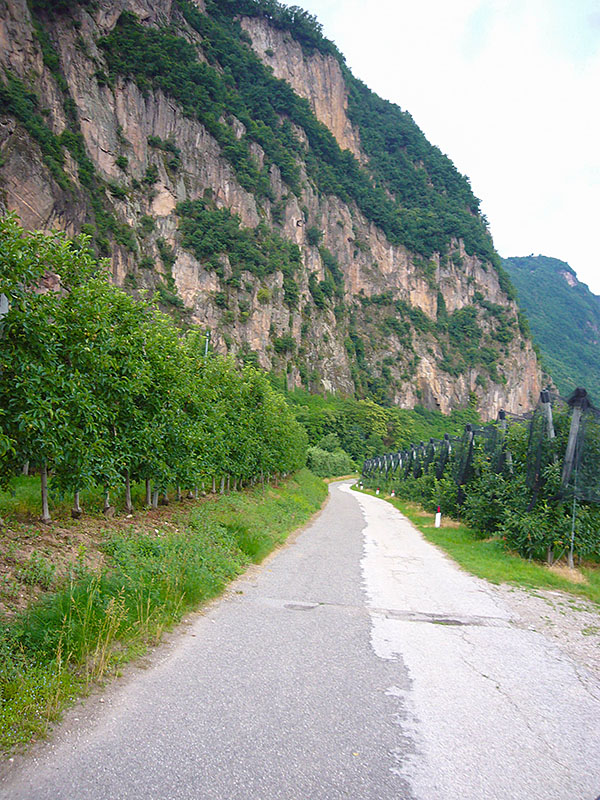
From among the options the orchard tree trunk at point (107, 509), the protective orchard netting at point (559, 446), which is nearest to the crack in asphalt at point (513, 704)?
the protective orchard netting at point (559, 446)

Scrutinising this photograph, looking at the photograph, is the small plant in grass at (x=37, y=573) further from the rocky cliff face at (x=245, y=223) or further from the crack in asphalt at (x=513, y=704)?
the rocky cliff face at (x=245, y=223)

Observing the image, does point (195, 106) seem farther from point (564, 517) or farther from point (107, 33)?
point (564, 517)

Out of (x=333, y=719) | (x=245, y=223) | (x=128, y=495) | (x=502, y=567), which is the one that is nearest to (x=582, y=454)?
(x=502, y=567)

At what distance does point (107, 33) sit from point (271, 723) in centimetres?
11272

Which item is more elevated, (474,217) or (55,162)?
(474,217)

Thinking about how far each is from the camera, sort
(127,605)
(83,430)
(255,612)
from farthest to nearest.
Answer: (83,430) → (255,612) → (127,605)

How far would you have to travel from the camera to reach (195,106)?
328 feet

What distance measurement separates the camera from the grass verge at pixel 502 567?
30.5 ft

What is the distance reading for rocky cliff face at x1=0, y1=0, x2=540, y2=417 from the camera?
69.2 metres

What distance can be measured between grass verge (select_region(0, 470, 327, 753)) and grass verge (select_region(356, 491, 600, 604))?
210 inches

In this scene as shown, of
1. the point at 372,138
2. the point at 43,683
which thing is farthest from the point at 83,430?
the point at 372,138

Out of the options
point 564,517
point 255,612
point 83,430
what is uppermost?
point 83,430

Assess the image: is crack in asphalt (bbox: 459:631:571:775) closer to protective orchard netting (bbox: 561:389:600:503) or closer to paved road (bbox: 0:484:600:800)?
paved road (bbox: 0:484:600:800)

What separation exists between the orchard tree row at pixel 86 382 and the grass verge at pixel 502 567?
679cm
